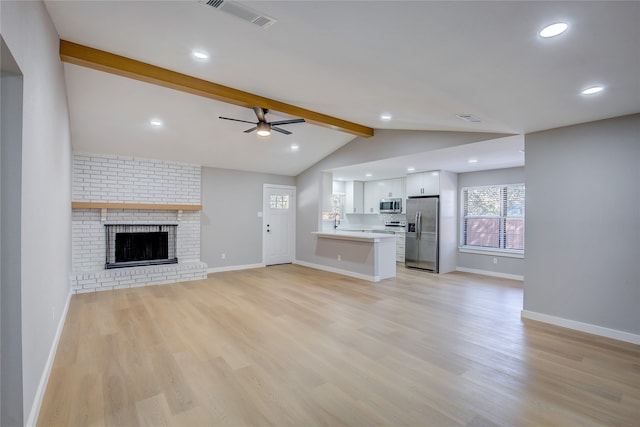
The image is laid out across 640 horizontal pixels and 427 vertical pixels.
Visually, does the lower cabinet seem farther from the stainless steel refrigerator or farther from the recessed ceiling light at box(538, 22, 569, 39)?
the recessed ceiling light at box(538, 22, 569, 39)

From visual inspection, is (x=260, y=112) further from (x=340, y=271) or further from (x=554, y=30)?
(x=340, y=271)

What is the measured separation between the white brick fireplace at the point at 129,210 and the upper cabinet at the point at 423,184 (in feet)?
16.3

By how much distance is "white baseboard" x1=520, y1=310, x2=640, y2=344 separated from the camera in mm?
3260

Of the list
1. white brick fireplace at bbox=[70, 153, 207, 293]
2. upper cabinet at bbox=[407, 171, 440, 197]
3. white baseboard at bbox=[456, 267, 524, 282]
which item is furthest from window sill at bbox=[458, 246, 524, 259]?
white brick fireplace at bbox=[70, 153, 207, 293]


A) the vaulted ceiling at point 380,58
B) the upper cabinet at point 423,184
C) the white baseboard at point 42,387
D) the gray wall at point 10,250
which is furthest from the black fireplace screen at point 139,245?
the upper cabinet at point 423,184

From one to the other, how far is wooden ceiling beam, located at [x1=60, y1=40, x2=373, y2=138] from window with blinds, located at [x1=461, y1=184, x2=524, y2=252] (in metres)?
4.70

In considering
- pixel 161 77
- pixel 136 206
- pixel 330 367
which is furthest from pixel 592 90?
pixel 136 206

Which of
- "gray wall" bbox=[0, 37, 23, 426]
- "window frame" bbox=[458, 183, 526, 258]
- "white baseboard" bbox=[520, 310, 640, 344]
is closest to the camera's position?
"gray wall" bbox=[0, 37, 23, 426]

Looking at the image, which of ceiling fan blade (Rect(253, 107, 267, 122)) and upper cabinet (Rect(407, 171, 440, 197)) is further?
upper cabinet (Rect(407, 171, 440, 197))

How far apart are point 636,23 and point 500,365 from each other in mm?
2622

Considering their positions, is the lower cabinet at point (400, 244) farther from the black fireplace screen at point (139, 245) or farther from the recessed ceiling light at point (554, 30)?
the recessed ceiling light at point (554, 30)

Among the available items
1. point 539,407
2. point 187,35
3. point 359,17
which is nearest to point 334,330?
point 539,407

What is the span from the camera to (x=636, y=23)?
5.36 feet

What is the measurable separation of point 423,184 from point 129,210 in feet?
20.8
